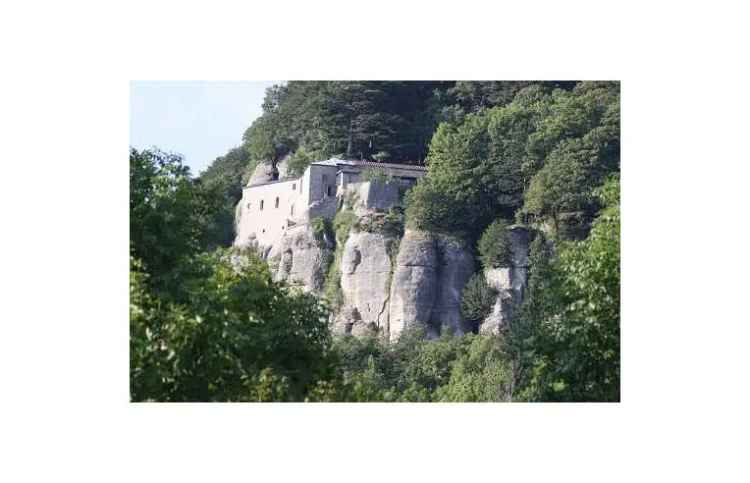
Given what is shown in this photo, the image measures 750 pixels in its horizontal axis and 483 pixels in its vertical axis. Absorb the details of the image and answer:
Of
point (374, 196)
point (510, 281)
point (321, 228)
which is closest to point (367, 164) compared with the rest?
point (374, 196)

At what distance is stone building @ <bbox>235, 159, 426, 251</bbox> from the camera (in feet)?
63.4

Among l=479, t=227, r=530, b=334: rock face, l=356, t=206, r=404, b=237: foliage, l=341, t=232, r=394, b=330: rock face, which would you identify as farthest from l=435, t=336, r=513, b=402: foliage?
l=356, t=206, r=404, b=237: foliage

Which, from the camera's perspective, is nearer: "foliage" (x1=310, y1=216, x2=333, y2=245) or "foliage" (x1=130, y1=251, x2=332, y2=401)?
"foliage" (x1=130, y1=251, x2=332, y2=401)

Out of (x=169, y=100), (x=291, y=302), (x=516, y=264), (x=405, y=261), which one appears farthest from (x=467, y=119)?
(x=291, y=302)

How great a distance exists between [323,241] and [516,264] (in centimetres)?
329

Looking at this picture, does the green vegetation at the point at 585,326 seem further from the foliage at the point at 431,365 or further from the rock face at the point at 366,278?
the rock face at the point at 366,278

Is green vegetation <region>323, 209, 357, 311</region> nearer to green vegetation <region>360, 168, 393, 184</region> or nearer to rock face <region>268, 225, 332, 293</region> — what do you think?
rock face <region>268, 225, 332, 293</region>

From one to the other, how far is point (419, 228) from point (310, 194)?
8.53ft

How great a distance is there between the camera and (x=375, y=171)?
20625 millimetres

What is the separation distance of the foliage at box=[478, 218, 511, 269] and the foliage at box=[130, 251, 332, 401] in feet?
33.0

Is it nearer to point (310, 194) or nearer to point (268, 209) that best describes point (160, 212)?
point (268, 209)

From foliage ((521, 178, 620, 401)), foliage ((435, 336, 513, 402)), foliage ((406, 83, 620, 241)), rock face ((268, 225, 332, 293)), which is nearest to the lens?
foliage ((521, 178, 620, 401))

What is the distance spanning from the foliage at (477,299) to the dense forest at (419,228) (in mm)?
49

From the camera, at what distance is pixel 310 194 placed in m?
20.6
